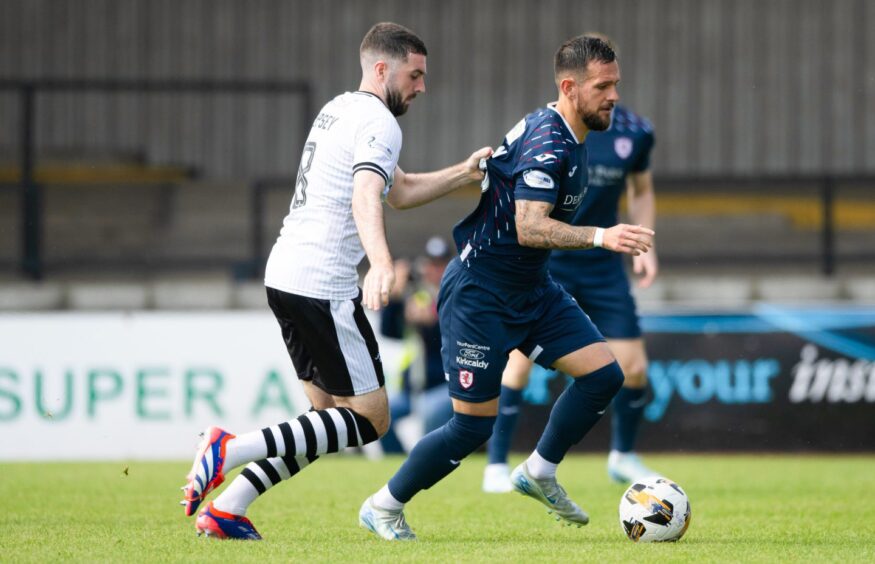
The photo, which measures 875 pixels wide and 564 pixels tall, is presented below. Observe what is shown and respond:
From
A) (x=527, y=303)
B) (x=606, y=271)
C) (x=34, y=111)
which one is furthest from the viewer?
(x=34, y=111)

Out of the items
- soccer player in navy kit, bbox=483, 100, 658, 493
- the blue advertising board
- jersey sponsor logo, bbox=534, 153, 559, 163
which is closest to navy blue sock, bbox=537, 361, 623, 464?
jersey sponsor logo, bbox=534, 153, 559, 163

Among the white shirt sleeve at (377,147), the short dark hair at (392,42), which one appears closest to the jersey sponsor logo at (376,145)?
the white shirt sleeve at (377,147)

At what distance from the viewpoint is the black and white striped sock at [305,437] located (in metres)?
5.71

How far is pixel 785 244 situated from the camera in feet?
43.2

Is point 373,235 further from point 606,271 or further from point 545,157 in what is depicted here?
point 606,271

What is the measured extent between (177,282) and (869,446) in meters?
6.23

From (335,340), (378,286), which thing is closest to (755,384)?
(335,340)

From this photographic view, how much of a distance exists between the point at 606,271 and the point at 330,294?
3.11 meters

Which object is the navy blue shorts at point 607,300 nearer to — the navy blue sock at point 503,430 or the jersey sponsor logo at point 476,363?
the navy blue sock at point 503,430

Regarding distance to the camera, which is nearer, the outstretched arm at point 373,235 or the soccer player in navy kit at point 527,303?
the outstretched arm at point 373,235

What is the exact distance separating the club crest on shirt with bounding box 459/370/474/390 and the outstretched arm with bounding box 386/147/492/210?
793 millimetres

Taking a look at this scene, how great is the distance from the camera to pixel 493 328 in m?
6.05

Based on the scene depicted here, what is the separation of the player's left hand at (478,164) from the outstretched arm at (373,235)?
0.68m

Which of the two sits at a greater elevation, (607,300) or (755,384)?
(607,300)
